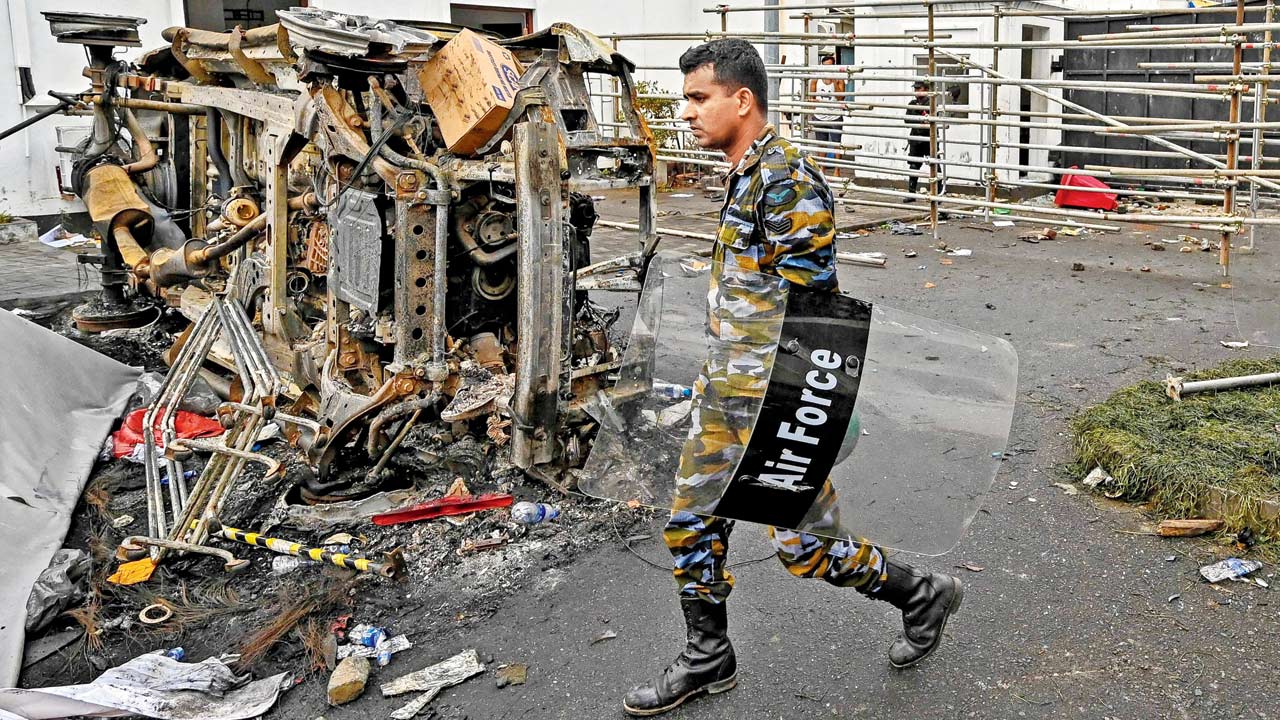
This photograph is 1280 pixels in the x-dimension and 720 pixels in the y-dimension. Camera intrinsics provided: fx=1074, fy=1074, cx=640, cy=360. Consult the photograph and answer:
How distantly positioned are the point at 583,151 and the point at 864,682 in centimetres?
250

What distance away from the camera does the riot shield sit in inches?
114

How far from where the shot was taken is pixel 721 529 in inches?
128

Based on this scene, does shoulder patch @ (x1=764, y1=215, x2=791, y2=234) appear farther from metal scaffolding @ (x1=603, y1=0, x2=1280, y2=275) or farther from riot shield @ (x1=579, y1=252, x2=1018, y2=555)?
metal scaffolding @ (x1=603, y1=0, x2=1280, y2=275)

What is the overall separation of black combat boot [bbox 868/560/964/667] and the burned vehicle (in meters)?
1.76

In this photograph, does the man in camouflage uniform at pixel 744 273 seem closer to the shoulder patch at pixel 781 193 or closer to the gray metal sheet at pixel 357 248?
the shoulder patch at pixel 781 193

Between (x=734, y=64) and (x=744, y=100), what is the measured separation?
0.34 ft

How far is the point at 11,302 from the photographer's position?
8781mm

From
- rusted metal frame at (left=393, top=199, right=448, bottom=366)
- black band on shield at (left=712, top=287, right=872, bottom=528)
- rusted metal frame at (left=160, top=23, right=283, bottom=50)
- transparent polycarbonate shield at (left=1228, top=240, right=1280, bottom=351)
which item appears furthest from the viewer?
transparent polycarbonate shield at (left=1228, top=240, right=1280, bottom=351)

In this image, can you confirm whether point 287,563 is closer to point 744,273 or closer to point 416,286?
point 416,286

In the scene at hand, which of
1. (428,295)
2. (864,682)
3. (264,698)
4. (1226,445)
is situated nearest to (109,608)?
(264,698)

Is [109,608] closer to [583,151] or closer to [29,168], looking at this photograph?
[583,151]

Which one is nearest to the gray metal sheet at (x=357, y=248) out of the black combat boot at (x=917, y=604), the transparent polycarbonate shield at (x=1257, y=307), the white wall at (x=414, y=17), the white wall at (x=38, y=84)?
the black combat boot at (x=917, y=604)

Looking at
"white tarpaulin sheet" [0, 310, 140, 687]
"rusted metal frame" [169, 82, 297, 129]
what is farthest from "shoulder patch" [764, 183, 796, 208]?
"rusted metal frame" [169, 82, 297, 129]

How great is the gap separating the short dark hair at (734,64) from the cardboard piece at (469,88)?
1619 mm
